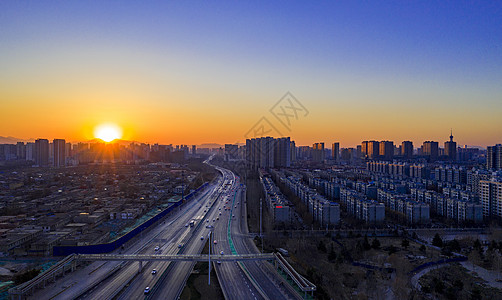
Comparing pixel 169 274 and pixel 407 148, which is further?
pixel 407 148

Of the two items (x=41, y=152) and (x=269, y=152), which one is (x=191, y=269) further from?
(x=41, y=152)

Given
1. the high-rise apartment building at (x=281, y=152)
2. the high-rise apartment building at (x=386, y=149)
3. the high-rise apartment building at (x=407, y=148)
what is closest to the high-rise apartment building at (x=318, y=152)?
the high-rise apartment building at (x=386, y=149)

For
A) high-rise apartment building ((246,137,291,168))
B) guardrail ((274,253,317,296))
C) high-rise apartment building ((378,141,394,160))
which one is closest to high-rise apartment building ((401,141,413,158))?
high-rise apartment building ((378,141,394,160))

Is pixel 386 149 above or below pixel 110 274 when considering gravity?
above

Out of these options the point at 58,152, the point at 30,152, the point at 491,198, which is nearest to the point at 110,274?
the point at 491,198

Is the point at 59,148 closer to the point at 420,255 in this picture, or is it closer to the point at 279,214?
the point at 279,214

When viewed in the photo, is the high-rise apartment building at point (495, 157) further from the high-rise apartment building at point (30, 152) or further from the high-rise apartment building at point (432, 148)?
the high-rise apartment building at point (30, 152)

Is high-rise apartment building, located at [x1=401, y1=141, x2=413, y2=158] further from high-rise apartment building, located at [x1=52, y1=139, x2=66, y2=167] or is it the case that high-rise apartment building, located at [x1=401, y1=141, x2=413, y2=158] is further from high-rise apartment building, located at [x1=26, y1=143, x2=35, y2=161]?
high-rise apartment building, located at [x1=26, y1=143, x2=35, y2=161]
